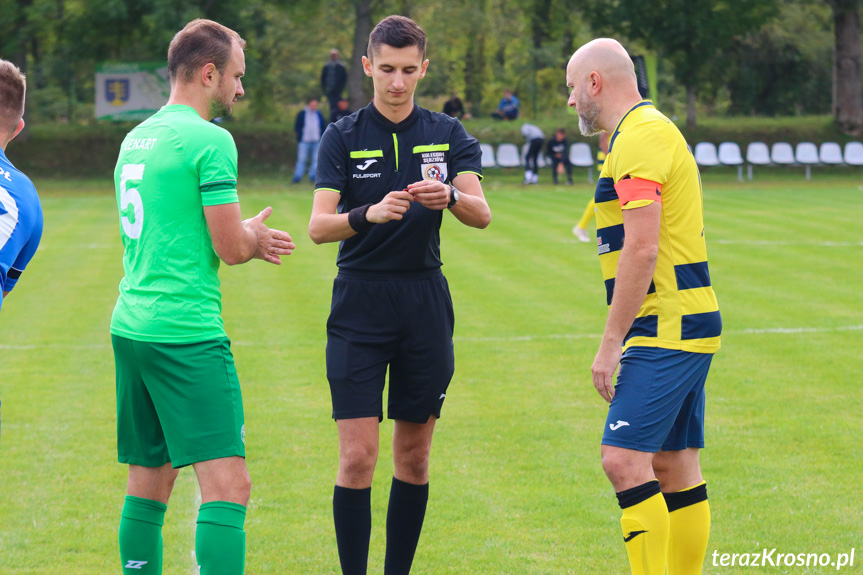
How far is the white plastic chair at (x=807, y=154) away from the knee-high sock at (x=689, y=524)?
3092 centimetres

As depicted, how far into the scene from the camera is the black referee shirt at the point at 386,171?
432 cm

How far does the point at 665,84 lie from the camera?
5662 centimetres

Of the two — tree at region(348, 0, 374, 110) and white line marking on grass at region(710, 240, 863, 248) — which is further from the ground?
tree at region(348, 0, 374, 110)

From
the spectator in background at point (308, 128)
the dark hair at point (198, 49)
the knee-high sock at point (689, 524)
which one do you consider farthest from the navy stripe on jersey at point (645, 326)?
the spectator in background at point (308, 128)

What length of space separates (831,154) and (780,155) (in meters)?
1.71

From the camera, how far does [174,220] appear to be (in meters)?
3.57

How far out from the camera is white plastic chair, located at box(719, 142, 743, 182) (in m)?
33.1

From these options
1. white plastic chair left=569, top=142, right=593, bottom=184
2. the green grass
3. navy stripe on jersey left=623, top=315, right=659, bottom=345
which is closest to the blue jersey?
the green grass

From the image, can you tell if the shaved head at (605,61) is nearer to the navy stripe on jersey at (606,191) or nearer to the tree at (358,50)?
the navy stripe on jersey at (606,191)

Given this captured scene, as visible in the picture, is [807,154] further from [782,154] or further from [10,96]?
[10,96]

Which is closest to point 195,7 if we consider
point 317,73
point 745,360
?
point 317,73

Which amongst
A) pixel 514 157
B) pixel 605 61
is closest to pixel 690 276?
pixel 605 61

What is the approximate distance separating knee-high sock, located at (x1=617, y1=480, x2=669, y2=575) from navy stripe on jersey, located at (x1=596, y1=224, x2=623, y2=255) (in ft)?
2.94

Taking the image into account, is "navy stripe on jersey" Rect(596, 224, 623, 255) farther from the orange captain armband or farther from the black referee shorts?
the black referee shorts
